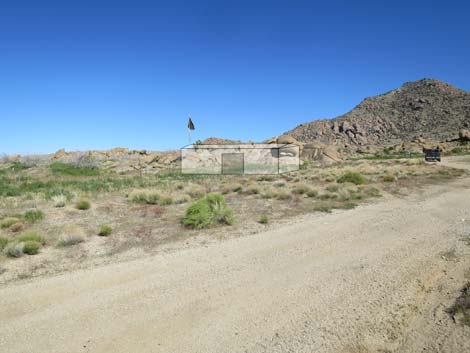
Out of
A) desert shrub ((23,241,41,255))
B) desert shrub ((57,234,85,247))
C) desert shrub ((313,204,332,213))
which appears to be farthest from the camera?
desert shrub ((313,204,332,213))

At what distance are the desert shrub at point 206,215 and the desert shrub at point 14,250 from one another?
4.30 meters

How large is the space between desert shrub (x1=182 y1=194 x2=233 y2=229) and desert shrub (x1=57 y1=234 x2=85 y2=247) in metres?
3.01

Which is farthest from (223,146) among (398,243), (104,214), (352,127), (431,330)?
(352,127)

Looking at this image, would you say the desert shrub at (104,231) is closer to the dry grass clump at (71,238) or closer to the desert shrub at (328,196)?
the dry grass clump at (71,238)

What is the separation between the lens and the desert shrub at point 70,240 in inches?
337

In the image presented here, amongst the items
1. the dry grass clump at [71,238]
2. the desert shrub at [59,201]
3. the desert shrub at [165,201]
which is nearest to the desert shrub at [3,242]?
the dry grass clump at [71,238]

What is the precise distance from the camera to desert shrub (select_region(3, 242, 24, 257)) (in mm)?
7621

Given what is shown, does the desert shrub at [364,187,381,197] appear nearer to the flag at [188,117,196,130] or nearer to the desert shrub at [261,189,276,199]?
the desert shrub at [261,189,276,199]

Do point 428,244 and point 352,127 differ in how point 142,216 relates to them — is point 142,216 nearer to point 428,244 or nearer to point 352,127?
point 428,244

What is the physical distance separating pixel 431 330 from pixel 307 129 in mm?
108485

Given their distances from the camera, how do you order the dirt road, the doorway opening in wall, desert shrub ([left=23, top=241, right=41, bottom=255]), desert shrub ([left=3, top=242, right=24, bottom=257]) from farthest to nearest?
the doorway opening in wall < desert shrub ([left=23, top=241, right=41, bottom=255]) < desert shrub ([left=3, top=242, right=24, bottom=257]) < the dirt road

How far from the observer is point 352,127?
97.0 meters

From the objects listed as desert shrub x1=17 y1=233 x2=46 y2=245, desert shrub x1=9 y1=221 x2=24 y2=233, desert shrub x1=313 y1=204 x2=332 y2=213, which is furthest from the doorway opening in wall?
desert shrub x1=17 y1=233 x2=46 y2=245

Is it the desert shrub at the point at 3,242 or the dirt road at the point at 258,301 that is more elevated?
the desert shrub at the point at 3,242
